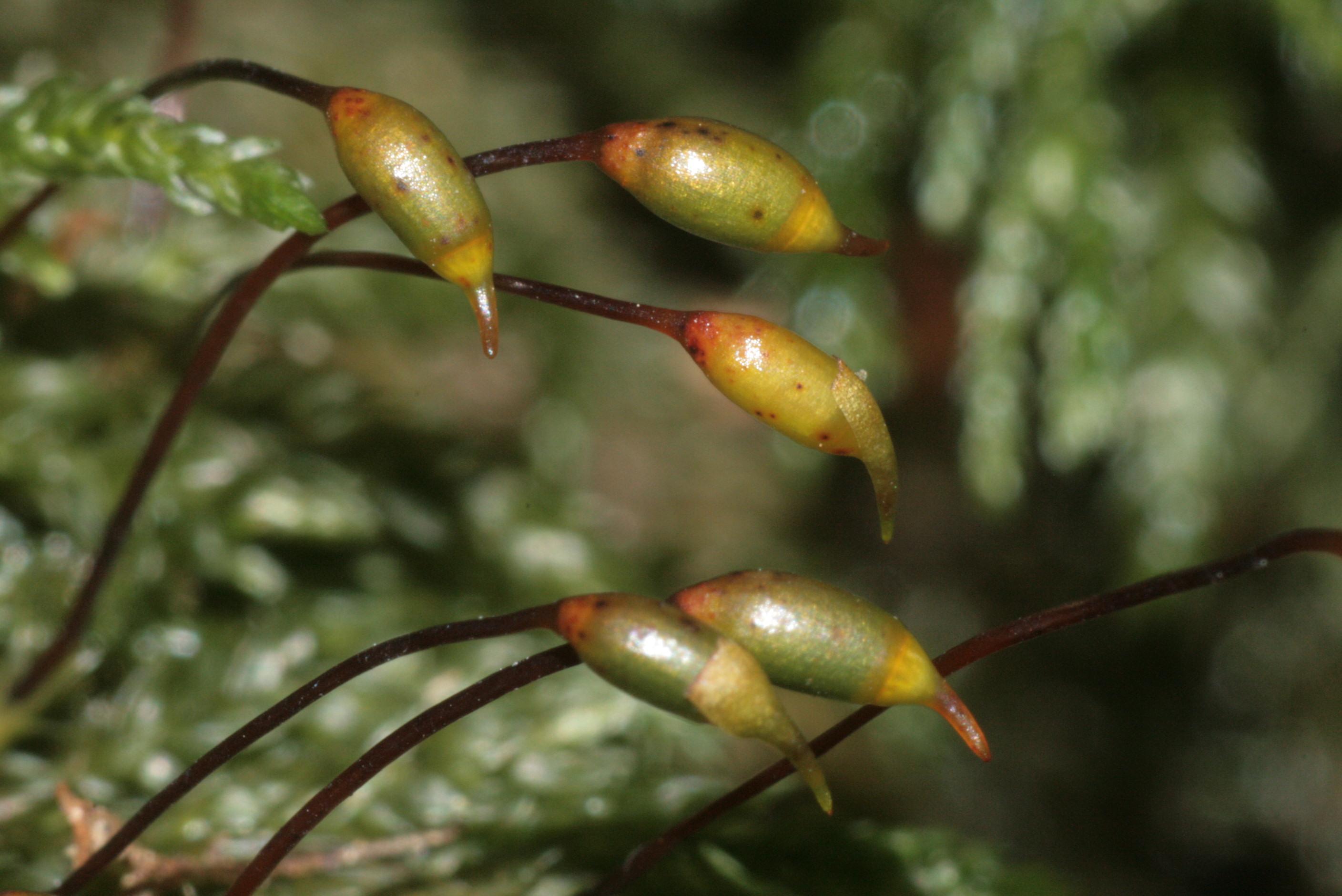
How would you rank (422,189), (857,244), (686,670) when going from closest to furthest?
1. (686,670)
2. (422,189)
3. (857,244)

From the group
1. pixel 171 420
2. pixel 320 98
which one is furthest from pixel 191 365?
pixel 320 98

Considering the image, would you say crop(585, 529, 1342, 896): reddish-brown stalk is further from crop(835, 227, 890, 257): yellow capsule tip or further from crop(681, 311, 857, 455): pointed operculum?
crop(835, 227, 890, 257): yellow capsule tip

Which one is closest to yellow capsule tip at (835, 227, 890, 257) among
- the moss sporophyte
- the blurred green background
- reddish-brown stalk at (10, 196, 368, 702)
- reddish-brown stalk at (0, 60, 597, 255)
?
the moss sporophyte

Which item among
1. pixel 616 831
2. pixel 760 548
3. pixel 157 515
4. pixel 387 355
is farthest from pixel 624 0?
pixel 616 831

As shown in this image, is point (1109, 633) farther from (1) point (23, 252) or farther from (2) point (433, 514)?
(1) point (23, 252)

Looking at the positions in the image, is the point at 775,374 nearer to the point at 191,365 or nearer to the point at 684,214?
the point at 684,214

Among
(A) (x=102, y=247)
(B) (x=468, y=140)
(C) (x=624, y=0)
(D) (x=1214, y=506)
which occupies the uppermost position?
(C) (x=624, y=0)
